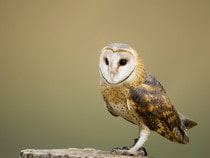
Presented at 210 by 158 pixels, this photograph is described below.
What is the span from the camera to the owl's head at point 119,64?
251cm

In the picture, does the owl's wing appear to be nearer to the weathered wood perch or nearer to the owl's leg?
the owl's leg

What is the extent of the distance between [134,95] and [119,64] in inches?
5.3

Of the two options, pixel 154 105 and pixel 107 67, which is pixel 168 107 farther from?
pixel 107 67

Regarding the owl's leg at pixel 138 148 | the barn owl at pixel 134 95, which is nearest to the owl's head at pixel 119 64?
the barn owl at pixel 134 95

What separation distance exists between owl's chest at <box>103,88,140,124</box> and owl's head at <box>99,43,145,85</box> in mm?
44

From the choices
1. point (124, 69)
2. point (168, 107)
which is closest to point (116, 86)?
point (124, 69)

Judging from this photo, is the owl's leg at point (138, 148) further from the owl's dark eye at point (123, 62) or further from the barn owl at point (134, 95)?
the owl's dark eye at point (123, 62)

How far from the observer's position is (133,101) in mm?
2535

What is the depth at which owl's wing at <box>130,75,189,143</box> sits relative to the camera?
2541 mm

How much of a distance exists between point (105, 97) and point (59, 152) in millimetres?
292

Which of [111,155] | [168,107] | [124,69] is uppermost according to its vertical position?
[124,69]

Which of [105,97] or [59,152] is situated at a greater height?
[105,97]

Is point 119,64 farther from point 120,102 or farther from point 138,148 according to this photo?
point 138,148

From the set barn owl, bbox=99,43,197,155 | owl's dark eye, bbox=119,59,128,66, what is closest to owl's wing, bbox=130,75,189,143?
barn owl, bbox=99,43,197,155
